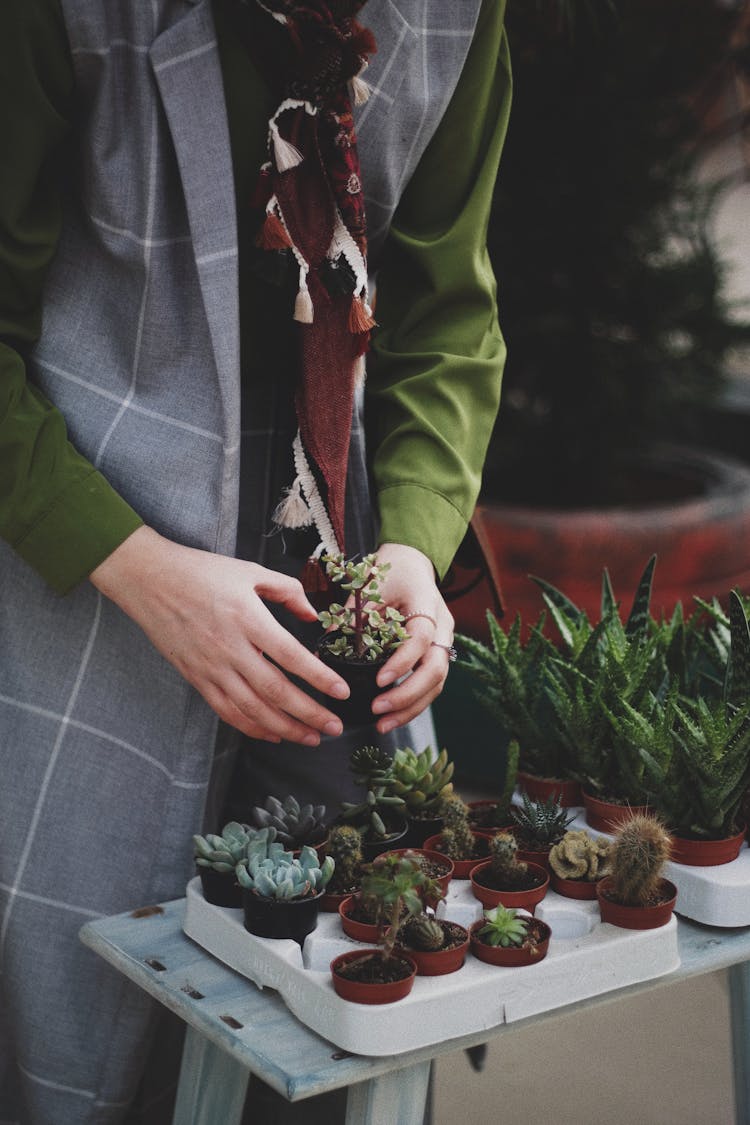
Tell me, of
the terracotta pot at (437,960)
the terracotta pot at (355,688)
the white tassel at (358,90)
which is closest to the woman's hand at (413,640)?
the terracotta pot at (355,688)

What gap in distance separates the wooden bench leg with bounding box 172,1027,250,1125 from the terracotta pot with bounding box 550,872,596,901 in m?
0.34

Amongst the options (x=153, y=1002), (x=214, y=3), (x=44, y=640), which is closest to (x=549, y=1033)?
(x=153, y=1002)

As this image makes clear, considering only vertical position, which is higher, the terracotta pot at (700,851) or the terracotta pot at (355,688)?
the terracotta pot at (355,688)

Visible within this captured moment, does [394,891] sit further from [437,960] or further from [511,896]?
[511,896]

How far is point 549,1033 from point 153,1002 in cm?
121

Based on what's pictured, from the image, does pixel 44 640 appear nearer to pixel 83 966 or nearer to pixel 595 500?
pixel 83 966

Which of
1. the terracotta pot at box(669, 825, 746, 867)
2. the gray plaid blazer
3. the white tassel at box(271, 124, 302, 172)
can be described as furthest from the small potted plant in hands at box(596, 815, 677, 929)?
the white tassel at box(271, 124, 302, 172)

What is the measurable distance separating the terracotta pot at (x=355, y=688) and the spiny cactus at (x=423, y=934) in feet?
0.70

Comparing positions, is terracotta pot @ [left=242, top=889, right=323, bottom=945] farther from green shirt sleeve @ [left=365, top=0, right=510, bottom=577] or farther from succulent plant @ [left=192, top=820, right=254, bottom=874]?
green shirt sleeve @ [left=365, top=0, right=510, bottom=577]

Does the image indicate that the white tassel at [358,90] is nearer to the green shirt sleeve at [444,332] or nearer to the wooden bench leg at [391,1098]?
the green shirt sleeve at [444,332]

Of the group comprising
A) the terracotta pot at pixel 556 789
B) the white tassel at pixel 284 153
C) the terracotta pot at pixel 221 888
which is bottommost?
the terracotta pot at pixel 556 789

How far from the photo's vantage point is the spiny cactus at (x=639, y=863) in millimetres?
1075

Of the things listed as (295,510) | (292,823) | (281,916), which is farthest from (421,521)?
(281,916)

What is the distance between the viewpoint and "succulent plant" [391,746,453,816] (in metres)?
1.24
